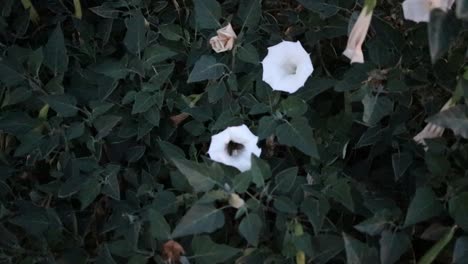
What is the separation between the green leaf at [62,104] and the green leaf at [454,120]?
646 mm


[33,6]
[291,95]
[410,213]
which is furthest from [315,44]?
[33,6]

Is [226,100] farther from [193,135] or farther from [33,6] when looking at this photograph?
[33,6]

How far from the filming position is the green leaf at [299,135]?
1.07 metres

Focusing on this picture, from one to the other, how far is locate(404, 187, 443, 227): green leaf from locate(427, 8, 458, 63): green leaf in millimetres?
206

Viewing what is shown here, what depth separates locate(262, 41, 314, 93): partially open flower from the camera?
1141mm

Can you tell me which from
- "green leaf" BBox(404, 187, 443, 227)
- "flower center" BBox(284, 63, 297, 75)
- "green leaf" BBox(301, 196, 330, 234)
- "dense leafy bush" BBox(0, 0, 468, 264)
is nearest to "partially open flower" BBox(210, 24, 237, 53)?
"dense leafy bush" BBox(0, 0, 468, 264)

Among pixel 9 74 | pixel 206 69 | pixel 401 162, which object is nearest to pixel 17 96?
pixel 9 74

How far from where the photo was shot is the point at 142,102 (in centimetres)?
118

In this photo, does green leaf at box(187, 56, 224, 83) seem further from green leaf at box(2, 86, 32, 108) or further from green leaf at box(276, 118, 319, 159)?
green leaf at box(2, 86, 32, 108)

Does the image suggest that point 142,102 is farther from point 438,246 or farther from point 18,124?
point 438,246

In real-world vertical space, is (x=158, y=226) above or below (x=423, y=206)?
below

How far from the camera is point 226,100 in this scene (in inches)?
46.4

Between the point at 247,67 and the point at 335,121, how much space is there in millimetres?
196

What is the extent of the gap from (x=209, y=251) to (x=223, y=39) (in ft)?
1.27
